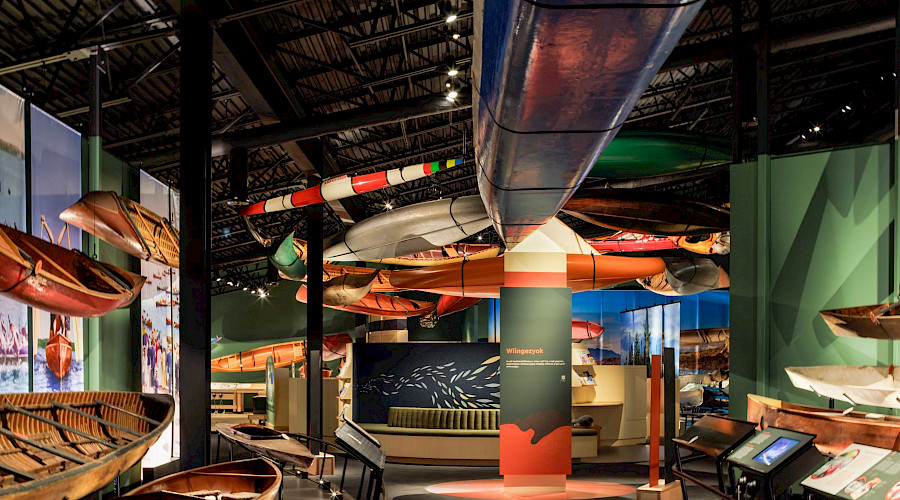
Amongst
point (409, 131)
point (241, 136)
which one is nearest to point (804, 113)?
point (409, 131)

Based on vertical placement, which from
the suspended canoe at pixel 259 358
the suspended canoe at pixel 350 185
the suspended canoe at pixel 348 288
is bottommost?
the suspended canoe at pixel 259 358

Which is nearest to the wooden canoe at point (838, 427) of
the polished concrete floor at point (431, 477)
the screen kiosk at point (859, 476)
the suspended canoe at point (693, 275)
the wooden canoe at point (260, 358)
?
the screen kiosk at point (859, 476)

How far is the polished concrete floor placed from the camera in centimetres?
884

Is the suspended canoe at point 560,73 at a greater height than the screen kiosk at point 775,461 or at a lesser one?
greater

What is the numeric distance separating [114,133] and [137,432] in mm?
7227

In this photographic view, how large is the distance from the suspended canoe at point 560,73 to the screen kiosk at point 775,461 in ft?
6.29

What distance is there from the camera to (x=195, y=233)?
21.2ft

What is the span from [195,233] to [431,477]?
216 inches

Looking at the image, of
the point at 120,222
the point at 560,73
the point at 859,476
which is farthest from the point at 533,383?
the point at 560,73

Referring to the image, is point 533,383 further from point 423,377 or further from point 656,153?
point 423,377

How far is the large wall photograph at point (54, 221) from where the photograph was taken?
25.0 feet

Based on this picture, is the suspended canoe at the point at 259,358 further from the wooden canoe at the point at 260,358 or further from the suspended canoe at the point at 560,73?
the suspended canoe at the point at 560,73

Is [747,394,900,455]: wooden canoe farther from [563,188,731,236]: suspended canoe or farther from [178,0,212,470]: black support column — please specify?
[178,0,212,470]: black support column

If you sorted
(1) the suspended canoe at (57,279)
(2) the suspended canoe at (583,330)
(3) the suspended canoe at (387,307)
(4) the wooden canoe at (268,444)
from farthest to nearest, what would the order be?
(2) the suspended canoe at (583,330), (3) the suspended canoe at (387,307), (4) the wooden canoe at (268,444), (1) the suspended canoe at (57,279)
